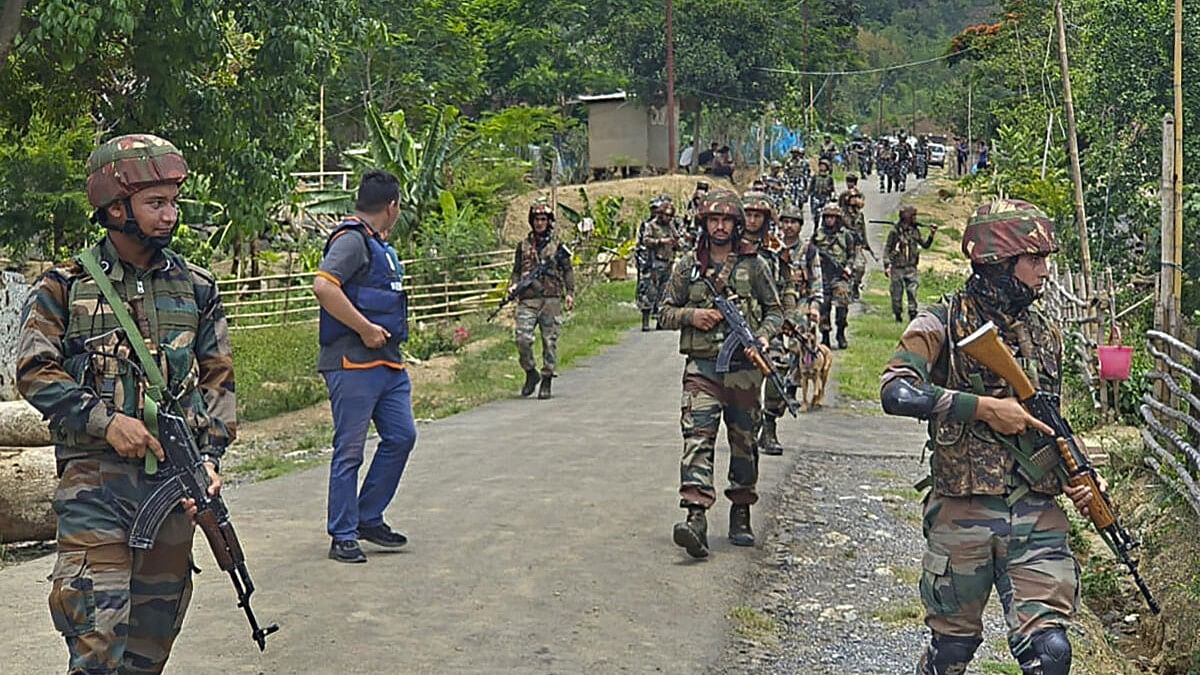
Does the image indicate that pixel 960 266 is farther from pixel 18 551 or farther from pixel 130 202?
pixel 130 202

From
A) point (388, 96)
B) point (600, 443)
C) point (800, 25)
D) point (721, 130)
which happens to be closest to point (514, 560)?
point (600, 443)

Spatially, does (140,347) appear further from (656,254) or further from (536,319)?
(656,254)

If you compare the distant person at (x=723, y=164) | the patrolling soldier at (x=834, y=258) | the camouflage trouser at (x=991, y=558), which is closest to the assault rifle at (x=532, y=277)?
the patrolling soldier at (x=834, y=258)

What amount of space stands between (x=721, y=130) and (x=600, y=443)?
43.2 m

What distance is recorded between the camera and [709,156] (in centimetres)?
5178

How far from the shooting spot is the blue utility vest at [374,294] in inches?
295

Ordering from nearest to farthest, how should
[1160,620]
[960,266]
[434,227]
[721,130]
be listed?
[1160,620], [434,227], [960,266], [721,130]

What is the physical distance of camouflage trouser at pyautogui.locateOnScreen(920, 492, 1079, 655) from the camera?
200 inches

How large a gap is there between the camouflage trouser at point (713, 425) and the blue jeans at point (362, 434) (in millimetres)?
1410

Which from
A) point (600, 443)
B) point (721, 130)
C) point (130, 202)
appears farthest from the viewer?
point (721, 130)

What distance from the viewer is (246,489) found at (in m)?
10.1

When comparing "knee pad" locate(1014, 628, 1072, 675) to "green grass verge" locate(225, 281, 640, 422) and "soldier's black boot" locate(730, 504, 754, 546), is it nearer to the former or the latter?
"soldier's black boot" locate(730, 504, 754, 546)

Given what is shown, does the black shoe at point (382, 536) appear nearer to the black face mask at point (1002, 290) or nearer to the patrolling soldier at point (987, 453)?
the patrolling soldier at point (987, 453)

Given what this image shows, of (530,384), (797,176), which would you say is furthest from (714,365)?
(797,176)
